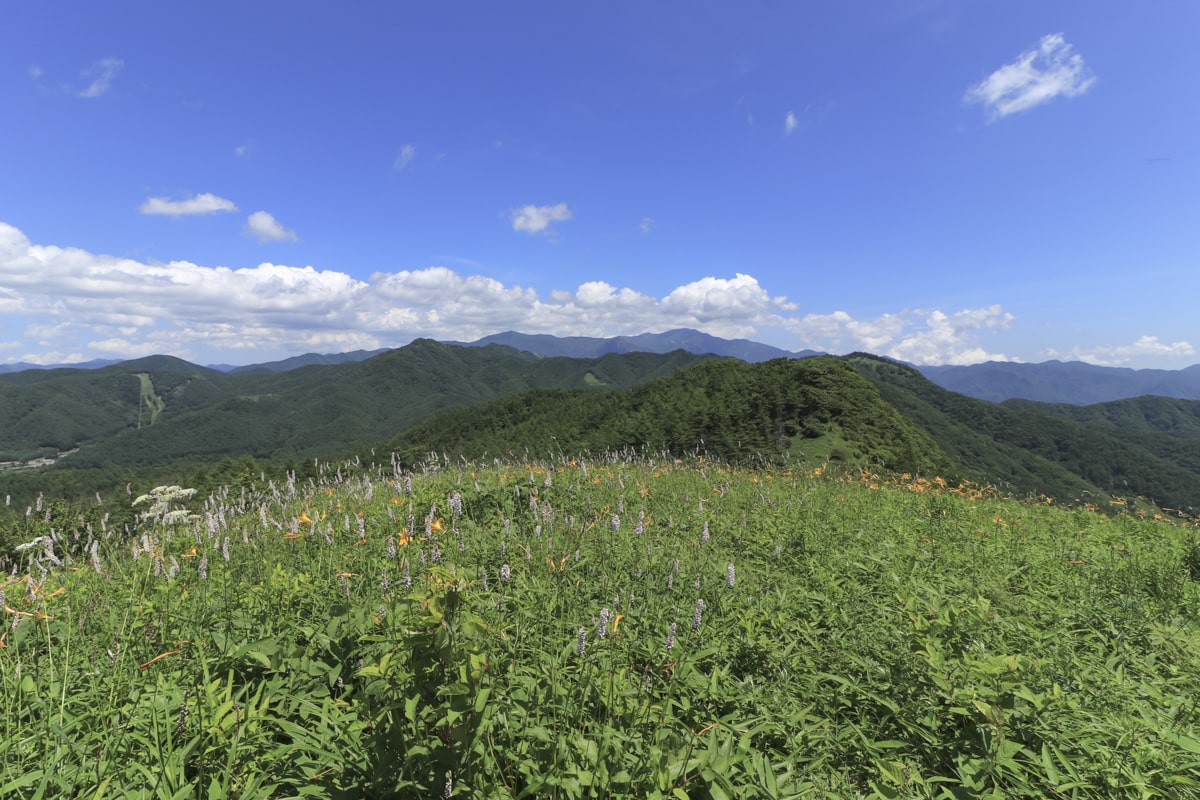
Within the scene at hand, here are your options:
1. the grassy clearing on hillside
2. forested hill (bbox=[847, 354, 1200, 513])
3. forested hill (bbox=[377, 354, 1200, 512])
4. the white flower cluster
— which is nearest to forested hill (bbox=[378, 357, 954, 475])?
forested hill (bbox=[377, 354, 1200, 512])

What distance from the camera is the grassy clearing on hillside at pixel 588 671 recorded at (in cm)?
227

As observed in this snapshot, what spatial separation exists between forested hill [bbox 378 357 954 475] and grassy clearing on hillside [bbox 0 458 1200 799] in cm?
2033

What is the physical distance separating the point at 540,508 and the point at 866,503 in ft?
19.3

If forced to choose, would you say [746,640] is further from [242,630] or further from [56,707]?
[56,707]

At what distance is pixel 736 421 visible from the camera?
51.6 m

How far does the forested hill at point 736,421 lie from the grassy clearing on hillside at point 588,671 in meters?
20.3

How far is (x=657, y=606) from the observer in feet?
14.0

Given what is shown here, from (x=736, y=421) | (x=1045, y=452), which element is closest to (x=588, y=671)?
(x=736, y=421)

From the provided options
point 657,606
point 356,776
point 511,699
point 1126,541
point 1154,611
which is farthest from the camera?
point 1126,541

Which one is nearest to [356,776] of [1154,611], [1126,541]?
[1154,611]

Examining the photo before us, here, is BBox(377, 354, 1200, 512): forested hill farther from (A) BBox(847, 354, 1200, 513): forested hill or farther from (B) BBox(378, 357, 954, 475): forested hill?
(A) BBox(847, 354, 1200, 513): forested hill

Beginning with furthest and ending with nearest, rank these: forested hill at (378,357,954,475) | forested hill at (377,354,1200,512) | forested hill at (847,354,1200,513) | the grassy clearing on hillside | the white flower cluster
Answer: forested hill at (847,354,1200,513)
forested hill at (378,357,954,475)
forested hill at (377,354,1200,512)
the white flower cluster
the grassy clearing on hillside

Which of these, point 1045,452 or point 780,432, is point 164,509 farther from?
point 1045,452

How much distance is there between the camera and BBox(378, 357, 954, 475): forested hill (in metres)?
39.1
